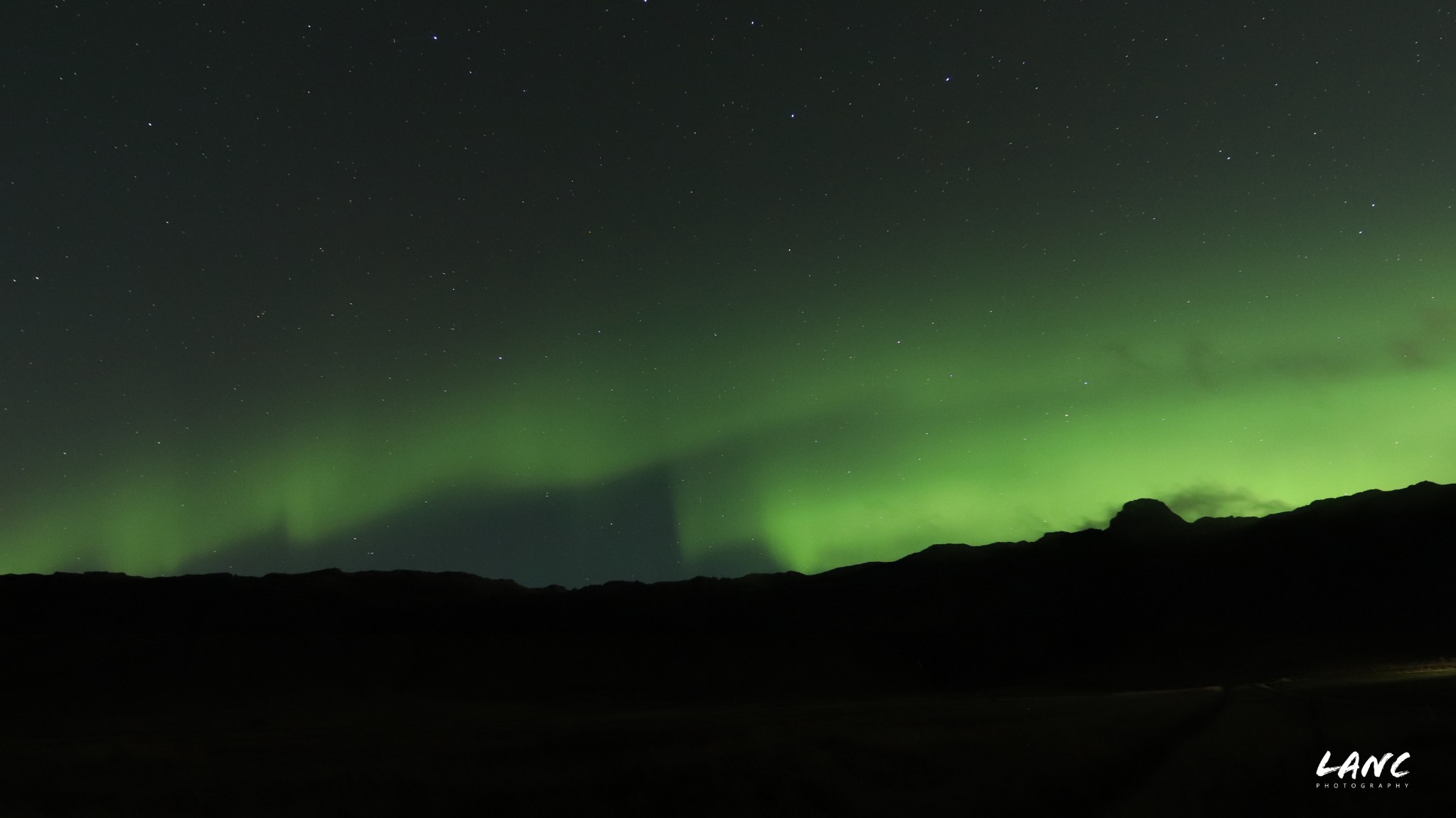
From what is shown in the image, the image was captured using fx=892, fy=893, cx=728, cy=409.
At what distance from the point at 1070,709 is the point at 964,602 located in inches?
1255

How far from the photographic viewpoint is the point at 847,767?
31.4 feet

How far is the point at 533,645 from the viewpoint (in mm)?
36375

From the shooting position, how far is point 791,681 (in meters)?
31.8

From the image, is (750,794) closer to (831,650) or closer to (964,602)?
(831,650)

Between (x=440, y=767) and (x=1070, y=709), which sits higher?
(x=440, y=767)

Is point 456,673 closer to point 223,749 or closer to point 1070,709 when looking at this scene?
point 223,749

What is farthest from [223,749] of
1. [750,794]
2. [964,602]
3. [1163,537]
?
[1163,537]

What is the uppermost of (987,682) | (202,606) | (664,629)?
(202,606)

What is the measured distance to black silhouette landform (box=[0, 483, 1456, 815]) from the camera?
30.4 feet

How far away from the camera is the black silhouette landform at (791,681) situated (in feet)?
30.4

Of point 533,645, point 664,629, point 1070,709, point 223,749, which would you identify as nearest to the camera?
point 223,749

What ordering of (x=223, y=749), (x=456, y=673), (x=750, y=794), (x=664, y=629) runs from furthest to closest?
(x=664, y=629) → (x=456, y=673) → (x=223, y=749) → (x=750, y=794)

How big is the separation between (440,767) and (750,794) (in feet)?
11.1

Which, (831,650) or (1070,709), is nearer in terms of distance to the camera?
(1070,709)
